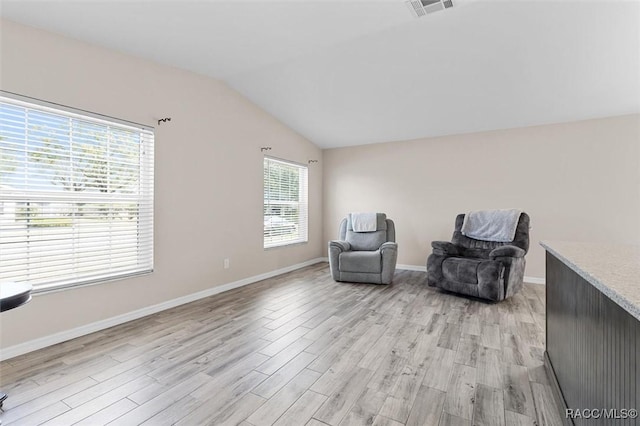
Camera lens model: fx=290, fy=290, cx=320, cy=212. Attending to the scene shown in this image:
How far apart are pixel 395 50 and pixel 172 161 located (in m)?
2.61

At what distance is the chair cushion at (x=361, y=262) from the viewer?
4062mm

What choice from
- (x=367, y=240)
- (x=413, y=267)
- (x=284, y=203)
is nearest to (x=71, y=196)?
(x=284, y=203)

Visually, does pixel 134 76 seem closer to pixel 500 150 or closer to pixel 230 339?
pixel 230 339

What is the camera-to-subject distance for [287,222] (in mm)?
5062

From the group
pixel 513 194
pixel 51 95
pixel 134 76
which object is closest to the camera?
pixel 51 95

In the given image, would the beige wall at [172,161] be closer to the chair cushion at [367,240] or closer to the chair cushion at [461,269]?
the chair cushion at [367,240]

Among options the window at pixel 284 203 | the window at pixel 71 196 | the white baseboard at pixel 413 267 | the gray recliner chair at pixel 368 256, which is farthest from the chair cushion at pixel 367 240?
the window at pixel 71 196

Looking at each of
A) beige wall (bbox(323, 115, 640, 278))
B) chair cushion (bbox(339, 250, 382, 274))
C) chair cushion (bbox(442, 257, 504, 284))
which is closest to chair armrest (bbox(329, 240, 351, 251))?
chair cushion (bbox(339, 250, 382, 274))

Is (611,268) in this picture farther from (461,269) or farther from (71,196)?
(71,196)

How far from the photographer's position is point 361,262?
4.12 metres

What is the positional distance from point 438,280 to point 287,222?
258 centimetres

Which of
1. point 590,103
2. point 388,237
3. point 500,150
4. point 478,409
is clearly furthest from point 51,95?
point 590,103

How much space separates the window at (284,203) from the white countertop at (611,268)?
12.1ft

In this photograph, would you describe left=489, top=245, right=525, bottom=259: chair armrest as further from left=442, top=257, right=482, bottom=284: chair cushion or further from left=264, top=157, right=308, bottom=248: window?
left=264, top=157, right=308, bottom=248: window
